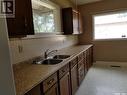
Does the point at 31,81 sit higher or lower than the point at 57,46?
lower

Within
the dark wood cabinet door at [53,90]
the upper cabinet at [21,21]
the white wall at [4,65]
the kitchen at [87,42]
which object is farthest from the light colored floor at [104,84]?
the white wall at [4,65]

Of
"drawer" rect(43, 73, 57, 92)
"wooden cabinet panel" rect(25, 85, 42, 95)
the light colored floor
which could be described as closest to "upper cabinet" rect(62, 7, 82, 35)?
the light colored floor

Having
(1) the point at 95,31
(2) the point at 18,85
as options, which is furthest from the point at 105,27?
(2) the point at 18,85

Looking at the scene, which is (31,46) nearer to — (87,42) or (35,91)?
(35,91)

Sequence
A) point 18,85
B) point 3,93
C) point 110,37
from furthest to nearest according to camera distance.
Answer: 1. point 110,37
2. point 18,85
3. point 3,93

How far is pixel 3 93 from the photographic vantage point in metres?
0.74

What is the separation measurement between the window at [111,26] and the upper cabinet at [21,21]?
3764 millimetres

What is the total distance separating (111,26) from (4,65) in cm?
465

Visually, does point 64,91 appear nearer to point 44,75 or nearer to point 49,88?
point 49,88

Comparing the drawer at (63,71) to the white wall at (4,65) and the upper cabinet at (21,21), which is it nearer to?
the upper cabinet at (21,21)

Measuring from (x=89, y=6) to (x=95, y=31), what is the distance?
3.41 ft

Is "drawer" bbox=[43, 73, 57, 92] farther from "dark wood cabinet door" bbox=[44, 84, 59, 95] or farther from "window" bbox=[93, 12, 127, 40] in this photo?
"window" bbox=[93, 12, 127, 40]

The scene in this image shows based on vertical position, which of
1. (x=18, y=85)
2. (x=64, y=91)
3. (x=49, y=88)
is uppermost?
(x=18, y=85)

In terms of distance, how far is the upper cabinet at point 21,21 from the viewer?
1.44 m
